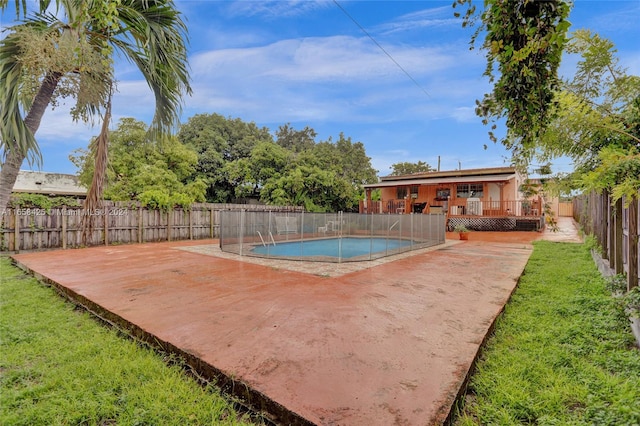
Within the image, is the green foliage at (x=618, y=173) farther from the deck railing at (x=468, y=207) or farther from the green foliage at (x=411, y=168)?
the green foliage at (x=411, y=168)

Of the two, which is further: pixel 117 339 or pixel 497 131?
pixel 117 339

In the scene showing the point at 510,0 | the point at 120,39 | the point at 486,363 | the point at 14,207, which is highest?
the point at 120,39

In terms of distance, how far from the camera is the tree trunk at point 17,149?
80.2 inches

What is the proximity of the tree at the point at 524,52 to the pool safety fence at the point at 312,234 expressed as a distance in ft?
20.8

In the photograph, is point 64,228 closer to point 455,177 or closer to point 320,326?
point 320,326

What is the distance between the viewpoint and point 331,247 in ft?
27.6

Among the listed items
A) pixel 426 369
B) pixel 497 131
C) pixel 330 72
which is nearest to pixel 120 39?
pixel 497 131

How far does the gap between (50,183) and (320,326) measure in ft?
78.6

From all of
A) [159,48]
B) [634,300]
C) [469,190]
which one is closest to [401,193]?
[469,190]

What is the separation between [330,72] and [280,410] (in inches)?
485

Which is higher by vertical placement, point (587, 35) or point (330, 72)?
point (330, 72)

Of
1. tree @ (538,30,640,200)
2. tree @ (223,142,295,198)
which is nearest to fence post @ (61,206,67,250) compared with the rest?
tree @ (223,142,295,198)

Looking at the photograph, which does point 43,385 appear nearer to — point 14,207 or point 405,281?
point 405,281

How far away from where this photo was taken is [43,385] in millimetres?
2164
